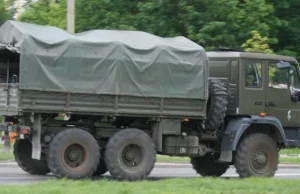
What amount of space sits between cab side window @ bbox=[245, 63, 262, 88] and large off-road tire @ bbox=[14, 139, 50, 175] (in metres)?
5.14

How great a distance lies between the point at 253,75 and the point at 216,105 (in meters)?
1.26

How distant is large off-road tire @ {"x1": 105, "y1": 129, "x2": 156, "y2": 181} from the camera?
13.3 metres

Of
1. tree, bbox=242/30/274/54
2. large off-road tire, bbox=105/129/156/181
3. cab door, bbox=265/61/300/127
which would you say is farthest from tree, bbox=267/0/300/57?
large off-road tire, bbox=105/129/156/181

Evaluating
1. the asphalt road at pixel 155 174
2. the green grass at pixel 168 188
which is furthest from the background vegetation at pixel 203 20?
the green grass at pixel 168 188

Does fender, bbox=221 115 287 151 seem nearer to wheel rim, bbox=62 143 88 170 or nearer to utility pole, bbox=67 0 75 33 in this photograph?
wheel rim, bbox=62 143 88 170

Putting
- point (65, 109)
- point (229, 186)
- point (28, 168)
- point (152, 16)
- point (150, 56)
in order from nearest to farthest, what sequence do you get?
point (229, 186) < point (65, 109) < point (150, 56) < point (28, 168) < point (152, 16)

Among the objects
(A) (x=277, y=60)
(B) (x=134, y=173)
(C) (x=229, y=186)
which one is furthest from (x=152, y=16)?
(C) (x=229, y=186)

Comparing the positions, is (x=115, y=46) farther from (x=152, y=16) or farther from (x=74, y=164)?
(x=152, y=16)

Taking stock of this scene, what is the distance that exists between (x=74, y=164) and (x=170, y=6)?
16.4 metres

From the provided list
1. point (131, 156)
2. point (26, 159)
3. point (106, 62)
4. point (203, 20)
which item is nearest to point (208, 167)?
point (131, 156)

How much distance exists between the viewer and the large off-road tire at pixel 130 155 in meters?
13.3

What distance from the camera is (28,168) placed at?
48.4ft

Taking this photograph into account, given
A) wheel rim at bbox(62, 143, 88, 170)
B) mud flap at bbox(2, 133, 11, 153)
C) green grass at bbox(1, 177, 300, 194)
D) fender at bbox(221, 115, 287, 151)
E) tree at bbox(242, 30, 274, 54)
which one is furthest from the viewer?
tree at bbox(242, 30, 274, 54)

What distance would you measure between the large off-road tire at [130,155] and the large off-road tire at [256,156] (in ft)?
7.10
